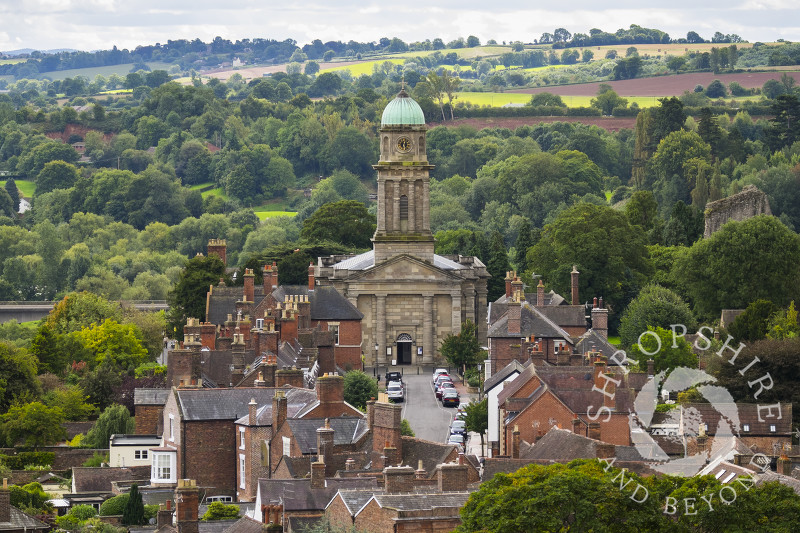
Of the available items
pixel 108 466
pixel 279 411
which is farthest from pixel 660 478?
pixel 108 466

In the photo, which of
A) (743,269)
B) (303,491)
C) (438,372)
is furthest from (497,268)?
(303,491)

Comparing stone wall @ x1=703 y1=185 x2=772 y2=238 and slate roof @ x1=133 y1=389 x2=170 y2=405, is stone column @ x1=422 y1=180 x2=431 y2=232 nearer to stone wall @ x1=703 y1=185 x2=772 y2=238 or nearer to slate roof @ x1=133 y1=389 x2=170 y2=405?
stone wall @ x1=703 y1=185 x2=772 y2=238

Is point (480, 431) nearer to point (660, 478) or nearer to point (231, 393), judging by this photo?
point (231, 393)

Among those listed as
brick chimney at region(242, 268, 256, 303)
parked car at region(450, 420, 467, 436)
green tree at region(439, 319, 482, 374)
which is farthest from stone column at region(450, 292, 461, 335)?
parked car at region(450, 420, 467, 436)

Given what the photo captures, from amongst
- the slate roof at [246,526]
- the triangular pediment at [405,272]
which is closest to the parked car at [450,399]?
the triangular pediment at [405,272]

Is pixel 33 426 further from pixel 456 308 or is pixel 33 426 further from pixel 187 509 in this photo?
pixel 456 308

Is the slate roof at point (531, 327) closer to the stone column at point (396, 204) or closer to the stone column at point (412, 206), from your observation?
the stone column at point (412, 206)
